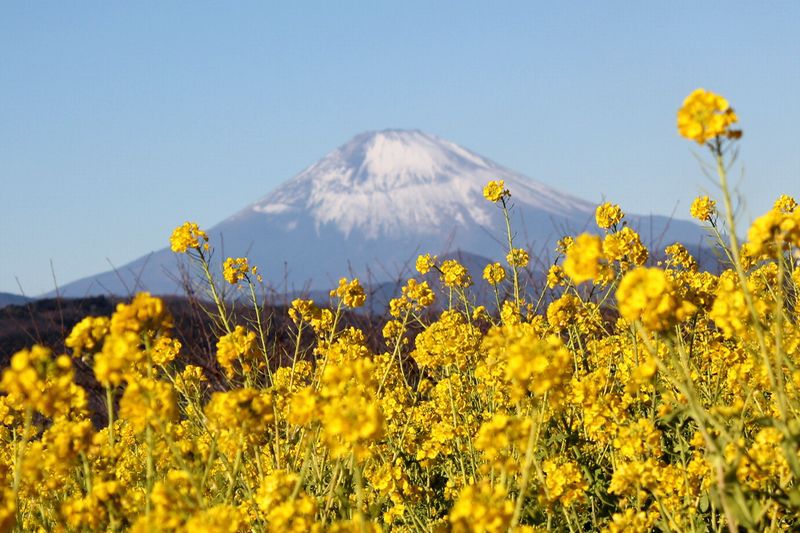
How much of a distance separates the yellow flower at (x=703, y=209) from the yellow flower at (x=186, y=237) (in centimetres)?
287

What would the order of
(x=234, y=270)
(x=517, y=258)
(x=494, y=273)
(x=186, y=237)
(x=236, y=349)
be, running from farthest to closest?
(x=494, y=273) < (x=517, y=258) < (x=234, y=270) < (x=186, y=237) < (x=236, y=349)

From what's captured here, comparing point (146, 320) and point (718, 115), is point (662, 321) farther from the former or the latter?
point (146, 320)

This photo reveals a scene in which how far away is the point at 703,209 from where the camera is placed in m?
5.48

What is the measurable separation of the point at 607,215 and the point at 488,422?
1.69m

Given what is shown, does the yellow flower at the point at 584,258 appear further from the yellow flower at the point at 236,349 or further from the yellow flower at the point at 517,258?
the yellow flower at the point at 517,258

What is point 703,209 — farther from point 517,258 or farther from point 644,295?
point 644,295

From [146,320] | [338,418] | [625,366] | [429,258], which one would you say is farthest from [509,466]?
[429,258]

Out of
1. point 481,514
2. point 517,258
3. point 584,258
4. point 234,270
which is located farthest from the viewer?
point 517,258

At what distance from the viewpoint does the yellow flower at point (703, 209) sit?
5.44 meters

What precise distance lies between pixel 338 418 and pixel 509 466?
0.51 meters

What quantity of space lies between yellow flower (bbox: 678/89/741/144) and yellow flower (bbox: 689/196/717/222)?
10.3 feet

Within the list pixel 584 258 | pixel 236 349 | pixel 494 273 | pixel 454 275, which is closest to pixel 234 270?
pixel 454 275

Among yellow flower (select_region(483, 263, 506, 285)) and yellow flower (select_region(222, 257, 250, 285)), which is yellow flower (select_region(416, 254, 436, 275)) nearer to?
yellow flower (select_region(483, 263, 506, 285))

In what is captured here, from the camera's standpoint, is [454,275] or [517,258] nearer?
[454,275]
